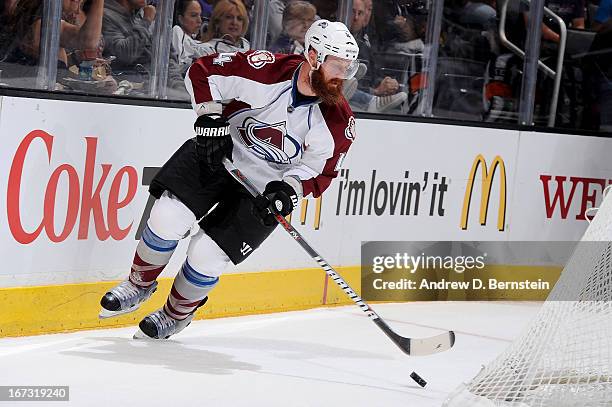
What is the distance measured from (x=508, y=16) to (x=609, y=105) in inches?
34.1

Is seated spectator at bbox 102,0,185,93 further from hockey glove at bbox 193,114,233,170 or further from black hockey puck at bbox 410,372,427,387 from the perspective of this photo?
black hockey puck at bbox 410,372,427,387

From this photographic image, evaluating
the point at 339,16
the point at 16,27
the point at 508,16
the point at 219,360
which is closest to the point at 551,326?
the point at 219,360

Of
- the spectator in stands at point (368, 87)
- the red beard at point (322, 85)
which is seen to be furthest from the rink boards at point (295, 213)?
the red beard at point (322, 85)

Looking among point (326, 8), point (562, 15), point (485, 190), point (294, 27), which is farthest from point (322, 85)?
point (562, 15)

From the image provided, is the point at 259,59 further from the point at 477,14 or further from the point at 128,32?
the point at 477,14

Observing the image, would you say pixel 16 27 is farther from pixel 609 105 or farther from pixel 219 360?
pixel 609 105

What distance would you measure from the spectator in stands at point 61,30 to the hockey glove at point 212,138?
28.8 inches

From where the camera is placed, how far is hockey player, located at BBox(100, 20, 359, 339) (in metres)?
4.14

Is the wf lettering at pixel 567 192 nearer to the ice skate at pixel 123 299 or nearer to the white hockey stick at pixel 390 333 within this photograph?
the white hockey stick at pixel 390 333

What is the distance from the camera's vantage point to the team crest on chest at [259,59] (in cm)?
420

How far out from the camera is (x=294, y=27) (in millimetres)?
5594

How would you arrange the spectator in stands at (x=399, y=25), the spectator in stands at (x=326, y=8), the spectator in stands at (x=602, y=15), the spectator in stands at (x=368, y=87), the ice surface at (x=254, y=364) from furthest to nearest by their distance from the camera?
1. the spectator in stands at (x=602, y=15)
2. the spectator in stands at (x=399, y=25)
3. the spectator in stands at (x=368, y=87)
4. the spectator in stands at (x=326, y=8)
5. the ice surface at (x=254, y=364)

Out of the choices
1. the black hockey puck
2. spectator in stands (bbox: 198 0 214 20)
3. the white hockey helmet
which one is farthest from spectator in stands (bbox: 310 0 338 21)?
the black hockey puck

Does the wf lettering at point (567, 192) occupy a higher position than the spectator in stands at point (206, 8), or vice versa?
the spectator in stands at point (206, 8)
